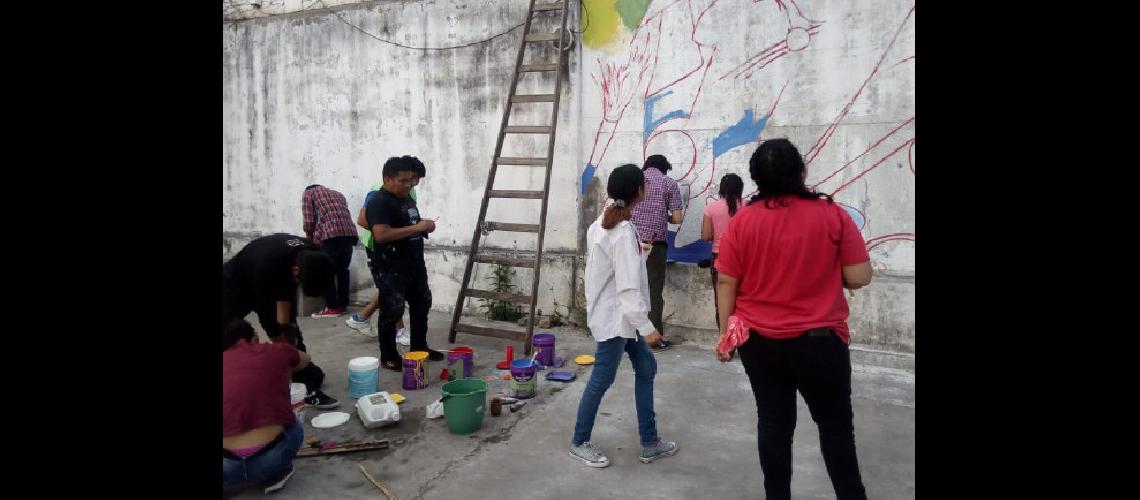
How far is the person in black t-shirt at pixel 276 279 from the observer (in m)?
3.62

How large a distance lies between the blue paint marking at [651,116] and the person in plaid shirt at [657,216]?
1.24ft

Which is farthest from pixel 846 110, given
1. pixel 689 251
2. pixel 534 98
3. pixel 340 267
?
pixel 340 267

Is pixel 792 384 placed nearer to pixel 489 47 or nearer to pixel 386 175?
pixel 386 175

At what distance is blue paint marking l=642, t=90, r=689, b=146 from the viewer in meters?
6.37

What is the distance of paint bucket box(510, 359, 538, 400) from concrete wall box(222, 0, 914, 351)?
2.18m

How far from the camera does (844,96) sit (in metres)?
5.69

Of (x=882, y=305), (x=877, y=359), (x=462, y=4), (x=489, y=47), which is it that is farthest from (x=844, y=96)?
(x=462, y=4)

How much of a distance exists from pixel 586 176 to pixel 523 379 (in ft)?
8.81

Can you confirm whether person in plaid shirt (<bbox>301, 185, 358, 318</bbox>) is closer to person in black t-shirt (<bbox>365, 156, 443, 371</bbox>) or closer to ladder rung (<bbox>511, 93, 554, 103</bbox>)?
person in black t-shirt (<bbox>365, 156, 443, 371</bbox>)

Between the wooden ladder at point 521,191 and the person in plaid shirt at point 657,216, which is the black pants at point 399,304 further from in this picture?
the person in plaid shirt at point 657,216

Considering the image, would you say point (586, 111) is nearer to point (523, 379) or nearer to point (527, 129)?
point (527, 129)

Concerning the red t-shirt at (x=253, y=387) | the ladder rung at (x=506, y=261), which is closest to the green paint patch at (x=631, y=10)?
the ladder rung at (x=506, y=261)

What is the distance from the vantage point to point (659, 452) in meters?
3.81
